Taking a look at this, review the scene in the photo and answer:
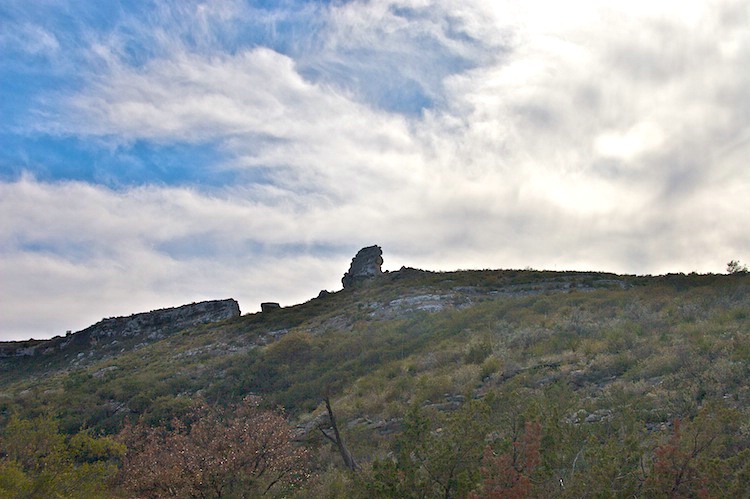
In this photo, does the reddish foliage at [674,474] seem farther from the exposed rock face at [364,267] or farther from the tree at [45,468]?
the exposed rock face at [364,267]

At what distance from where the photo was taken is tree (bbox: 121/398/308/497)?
398 inches

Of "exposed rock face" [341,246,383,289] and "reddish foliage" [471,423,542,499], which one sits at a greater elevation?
"exposed rock face" [341,246,383,289]

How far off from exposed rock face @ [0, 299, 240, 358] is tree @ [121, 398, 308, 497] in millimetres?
43193

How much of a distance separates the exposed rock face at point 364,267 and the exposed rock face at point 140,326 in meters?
12.3

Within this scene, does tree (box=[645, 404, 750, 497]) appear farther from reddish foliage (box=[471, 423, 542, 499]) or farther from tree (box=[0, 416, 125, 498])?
tree (box=[0, 416, 125, 498])

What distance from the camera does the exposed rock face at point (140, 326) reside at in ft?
180

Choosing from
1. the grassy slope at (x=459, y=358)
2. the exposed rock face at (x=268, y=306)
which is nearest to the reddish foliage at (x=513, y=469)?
the grassy slope at (x=459, y=358)

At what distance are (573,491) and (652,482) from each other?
904mm

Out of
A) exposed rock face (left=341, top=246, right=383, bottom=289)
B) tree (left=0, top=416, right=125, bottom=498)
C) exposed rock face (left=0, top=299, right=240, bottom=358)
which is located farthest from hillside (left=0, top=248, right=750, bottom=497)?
exposed rock face (left=0, top=299, right=240, bottom=358)

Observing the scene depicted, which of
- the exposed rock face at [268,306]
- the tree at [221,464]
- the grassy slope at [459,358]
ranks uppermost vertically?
the exposed rock face at [268,306]

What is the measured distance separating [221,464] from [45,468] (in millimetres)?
3097

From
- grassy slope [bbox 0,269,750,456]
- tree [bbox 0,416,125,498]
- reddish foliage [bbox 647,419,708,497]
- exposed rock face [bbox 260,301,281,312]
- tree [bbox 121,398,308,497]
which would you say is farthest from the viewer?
exposed rock face [bbox 260,301,281,312]

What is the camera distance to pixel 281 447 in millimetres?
11664

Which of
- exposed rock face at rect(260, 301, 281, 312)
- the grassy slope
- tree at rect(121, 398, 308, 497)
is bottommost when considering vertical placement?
tree at rect(121, 398, 308, 497)
